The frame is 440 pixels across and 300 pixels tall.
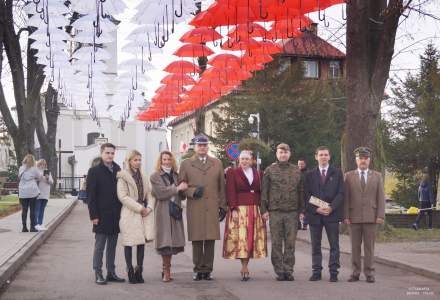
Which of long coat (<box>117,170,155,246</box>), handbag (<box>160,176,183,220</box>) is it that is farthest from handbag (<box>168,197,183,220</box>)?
long coat (<box>117,170,155,246</box>)

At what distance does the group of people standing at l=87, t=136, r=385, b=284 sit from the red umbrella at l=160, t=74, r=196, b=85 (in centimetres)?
1431

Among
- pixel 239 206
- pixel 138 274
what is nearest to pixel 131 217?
pixel 138 274

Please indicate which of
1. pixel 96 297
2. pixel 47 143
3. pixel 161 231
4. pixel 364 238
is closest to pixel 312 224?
pixel 364 238

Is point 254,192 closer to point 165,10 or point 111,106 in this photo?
point 165,10

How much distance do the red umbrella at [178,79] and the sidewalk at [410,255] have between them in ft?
29.8

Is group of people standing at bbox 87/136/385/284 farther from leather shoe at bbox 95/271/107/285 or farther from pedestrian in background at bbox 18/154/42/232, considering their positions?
pedestrian in background at bbox 18/154/42/232

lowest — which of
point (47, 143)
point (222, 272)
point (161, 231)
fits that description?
point (222, 272)

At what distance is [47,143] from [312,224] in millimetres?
33173

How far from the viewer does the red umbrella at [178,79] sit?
24.3m

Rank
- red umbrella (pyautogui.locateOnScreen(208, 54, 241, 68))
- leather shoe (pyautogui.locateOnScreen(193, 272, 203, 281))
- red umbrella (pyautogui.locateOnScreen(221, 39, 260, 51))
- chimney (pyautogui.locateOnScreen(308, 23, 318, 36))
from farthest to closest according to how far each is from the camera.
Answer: red umbrella (pyautogui.locateOnScreen(208, 54, 241, 68)) < red umbrella (pyautogui.locateOnScreen(221, 39, 260, 51)) < chimney (pyautogui.locateOnScreen(308, 23, 318, 36)) < leather shoe (pyautogui.locateOnScreen(193, 272, 203, 281))

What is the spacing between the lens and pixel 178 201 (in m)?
10.1

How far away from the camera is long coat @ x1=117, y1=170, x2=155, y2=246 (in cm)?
971

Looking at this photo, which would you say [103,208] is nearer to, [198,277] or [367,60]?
[198,277]

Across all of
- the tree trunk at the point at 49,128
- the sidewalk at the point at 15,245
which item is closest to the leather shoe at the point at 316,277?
the sidewalk at the point at 15,245
